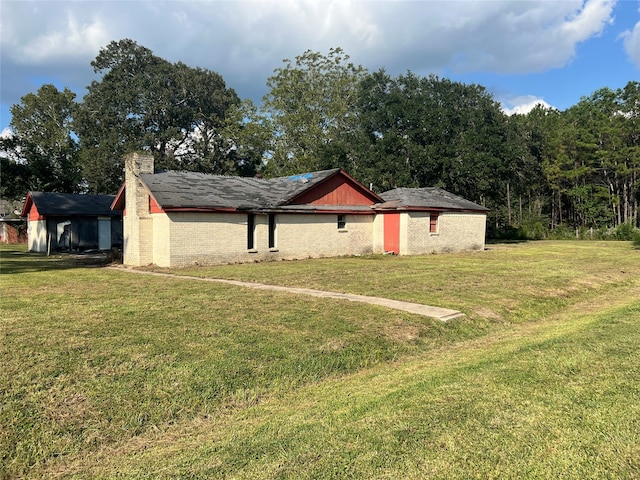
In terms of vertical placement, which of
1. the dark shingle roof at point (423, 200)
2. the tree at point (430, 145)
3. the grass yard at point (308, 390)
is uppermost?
the tree at point (430, 145)

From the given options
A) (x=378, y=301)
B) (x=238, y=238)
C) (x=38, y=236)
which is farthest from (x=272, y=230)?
(x=38, y=236)

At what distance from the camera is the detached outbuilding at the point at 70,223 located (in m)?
30.4

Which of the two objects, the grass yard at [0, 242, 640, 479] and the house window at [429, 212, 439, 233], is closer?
the grass yard at [0, 242, 640, 479]

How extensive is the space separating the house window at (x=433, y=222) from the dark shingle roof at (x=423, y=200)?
660 mm

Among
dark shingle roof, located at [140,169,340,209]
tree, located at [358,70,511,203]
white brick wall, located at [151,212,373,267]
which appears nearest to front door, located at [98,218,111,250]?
dark shingle roof, located at [140,169,340,209]

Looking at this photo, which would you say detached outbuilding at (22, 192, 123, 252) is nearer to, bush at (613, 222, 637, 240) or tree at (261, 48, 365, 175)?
tree at (261, 48, 365, 175)

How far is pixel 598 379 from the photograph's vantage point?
18.2 feet

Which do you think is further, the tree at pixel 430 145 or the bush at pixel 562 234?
the bush at pixel 562 234

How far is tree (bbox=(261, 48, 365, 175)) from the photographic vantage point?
160ft

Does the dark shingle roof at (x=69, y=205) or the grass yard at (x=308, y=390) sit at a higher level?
the dark shingle roof at (x=69, y=205)

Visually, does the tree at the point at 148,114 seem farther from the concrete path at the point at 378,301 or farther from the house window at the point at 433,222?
the concrete path at the point at 378,301

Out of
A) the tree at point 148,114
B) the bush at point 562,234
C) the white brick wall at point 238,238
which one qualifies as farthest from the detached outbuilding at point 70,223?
the bush at point 562,234

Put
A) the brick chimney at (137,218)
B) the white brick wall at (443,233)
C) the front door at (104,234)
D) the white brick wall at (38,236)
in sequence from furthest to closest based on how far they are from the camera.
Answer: the front door at (104,234)
the white brick wall at (38,236)
the white brick wall at (443,233)
the brick chimney at (137,218)

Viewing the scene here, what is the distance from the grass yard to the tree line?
3013 cm
